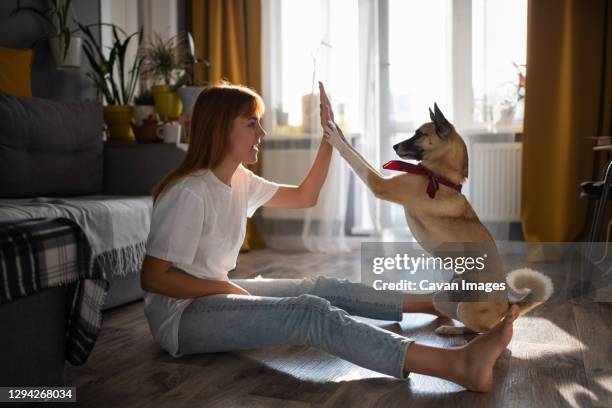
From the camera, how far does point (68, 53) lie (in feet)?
9.61

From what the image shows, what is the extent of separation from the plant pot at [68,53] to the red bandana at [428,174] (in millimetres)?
2018

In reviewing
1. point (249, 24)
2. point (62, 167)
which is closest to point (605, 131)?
point (249, 24)

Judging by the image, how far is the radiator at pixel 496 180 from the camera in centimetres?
346

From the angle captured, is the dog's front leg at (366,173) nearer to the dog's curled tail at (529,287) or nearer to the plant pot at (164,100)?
the dog's curled tail at (529,287)

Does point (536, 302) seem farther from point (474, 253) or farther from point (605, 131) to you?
point (605, 131)

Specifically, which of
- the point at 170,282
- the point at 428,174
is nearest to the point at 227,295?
the point at 170,282

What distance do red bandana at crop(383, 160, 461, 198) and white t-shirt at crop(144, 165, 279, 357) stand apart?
0.48 metres

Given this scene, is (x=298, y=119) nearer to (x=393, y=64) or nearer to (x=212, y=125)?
(x=393, y=64)

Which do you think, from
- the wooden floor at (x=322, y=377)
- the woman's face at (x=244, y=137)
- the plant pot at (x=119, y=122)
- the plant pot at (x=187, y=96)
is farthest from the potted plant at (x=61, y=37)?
the woman's face at (x=244, y=137)

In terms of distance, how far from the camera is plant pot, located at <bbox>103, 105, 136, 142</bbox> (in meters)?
3.01

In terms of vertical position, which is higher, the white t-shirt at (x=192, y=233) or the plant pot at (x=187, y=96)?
the plant pot at (x=187, y=96)

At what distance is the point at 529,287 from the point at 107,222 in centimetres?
145

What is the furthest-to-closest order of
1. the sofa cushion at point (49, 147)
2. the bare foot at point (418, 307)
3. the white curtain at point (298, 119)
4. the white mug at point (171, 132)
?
the white curtain at point (298, 119)
the white mug at point (171, 132)
the sofa cushion at point (49, 147)
the bare foot at point (418, 307)

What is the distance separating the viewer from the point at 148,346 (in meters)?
1.66
